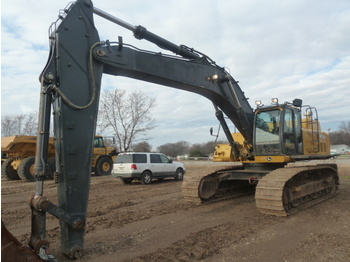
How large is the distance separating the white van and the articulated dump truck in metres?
3.86

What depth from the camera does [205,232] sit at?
589 centimetres

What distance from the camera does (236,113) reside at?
8.23m

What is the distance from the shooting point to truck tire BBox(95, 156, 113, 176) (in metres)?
19.7

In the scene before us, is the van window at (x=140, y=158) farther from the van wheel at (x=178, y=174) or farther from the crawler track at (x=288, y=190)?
the crawler track at (x=288, y=190)

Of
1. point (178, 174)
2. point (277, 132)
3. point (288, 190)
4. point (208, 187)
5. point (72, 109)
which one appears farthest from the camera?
point (178, 174)

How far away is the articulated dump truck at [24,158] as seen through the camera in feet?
54.5

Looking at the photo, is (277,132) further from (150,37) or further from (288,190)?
(150,37)

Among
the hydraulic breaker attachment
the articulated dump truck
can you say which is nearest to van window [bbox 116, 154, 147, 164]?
the articulated dump truck

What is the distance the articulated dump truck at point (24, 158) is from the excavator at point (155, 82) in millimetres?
11095

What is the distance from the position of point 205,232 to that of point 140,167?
29.6 feet

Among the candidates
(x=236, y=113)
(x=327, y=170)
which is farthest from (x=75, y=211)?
(x=327, y=170)

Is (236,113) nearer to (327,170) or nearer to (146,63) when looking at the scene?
(146,63)

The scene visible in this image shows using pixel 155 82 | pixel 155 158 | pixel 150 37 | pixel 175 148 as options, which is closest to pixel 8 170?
pixel 155 158

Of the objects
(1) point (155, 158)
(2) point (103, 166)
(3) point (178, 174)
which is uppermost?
(1) point (155, 158)
